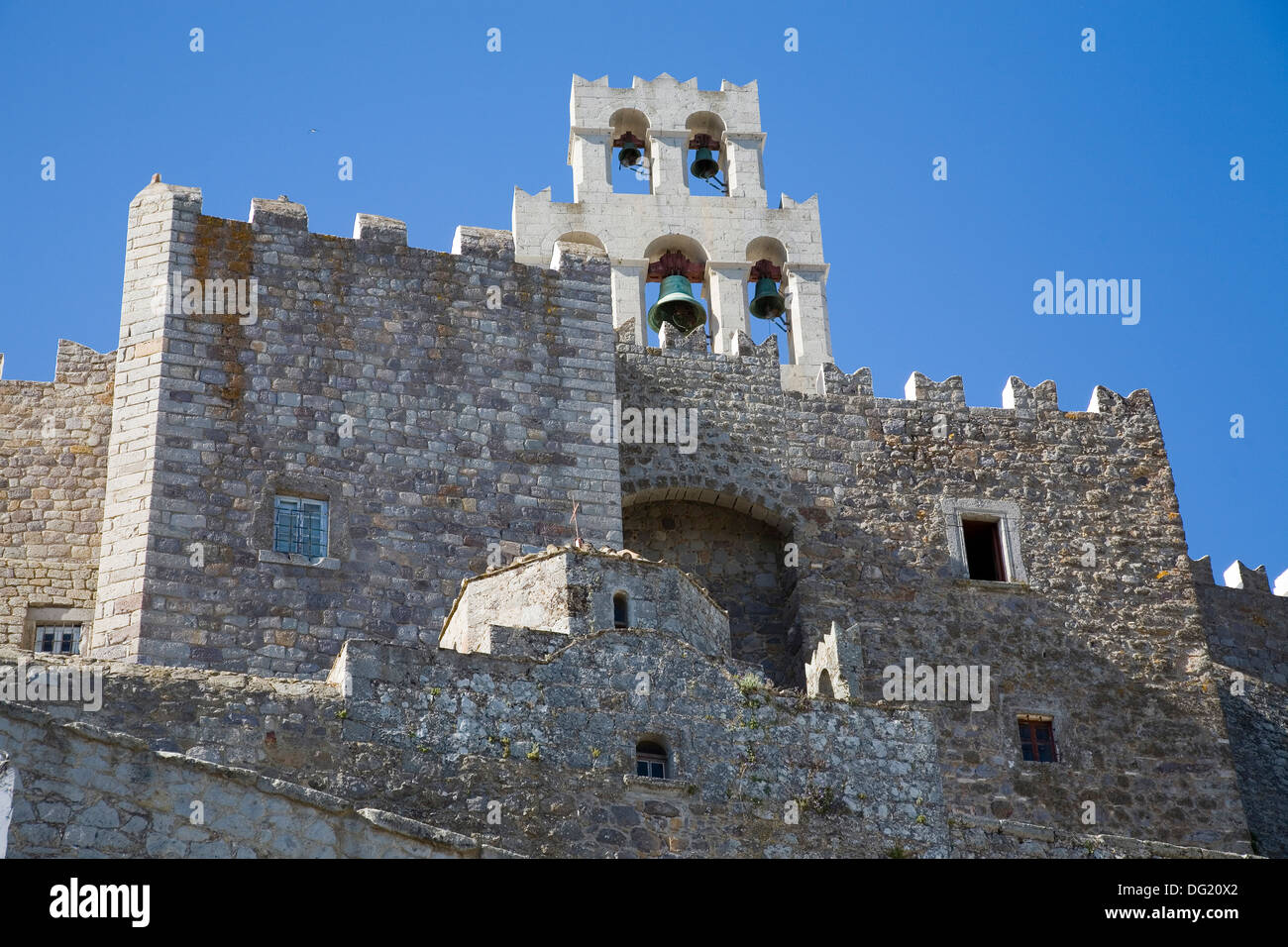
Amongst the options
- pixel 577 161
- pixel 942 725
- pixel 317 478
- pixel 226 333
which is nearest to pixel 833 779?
pixel 942 725

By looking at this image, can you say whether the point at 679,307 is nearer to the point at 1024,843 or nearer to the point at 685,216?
the point at 685,216

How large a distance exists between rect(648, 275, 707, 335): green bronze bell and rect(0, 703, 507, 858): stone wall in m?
18.4

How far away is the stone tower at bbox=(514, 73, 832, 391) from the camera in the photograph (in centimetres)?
3403

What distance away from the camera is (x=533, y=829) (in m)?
18.8

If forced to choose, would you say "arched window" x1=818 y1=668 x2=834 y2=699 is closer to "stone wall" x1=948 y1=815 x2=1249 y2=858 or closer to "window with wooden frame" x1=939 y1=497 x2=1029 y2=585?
"stone wall" x1=948 y1=815 x2=1249 y2=858

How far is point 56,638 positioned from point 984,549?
12305mm

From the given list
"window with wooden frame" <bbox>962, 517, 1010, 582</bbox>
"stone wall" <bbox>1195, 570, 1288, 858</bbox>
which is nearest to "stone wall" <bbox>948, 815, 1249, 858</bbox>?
"stone wall" <bbox>1195, 570, 1288, 858</bbox>

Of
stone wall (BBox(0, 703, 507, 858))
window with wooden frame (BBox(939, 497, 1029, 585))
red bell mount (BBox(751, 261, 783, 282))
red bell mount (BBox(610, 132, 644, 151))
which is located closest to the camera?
stone wall (BBox(0, 703, 507, 858))

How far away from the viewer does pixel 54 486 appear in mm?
25766

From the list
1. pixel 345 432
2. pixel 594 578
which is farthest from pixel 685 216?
pixel 594 578
